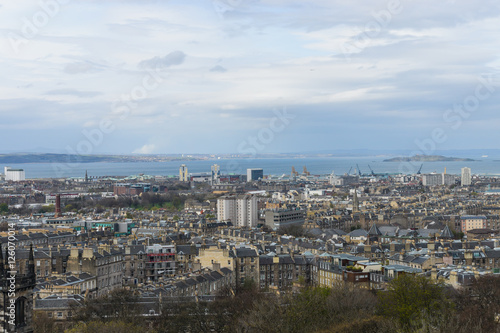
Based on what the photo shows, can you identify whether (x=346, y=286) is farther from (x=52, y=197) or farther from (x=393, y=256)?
(x=52, y=197)

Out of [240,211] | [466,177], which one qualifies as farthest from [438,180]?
[240,211]

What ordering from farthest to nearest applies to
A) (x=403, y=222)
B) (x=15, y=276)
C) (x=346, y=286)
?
1. (x=403, y=222)
2. (x=346, y=286)
3. (x=15, y=276)

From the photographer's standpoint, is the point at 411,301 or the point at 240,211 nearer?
the point at 411,301

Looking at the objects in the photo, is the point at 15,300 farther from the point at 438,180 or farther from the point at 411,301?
the point at 438,180

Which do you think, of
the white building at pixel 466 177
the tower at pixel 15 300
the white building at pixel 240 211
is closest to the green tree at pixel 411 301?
the tower at pixel 15 300

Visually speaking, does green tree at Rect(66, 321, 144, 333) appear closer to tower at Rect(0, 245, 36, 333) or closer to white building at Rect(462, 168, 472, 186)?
tower at Rect(0, 245, 36, 333)

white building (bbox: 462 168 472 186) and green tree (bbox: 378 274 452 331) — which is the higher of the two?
white building (bbox: 462 168 472 186)

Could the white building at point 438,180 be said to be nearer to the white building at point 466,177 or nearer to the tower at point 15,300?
the white building at point 466,177

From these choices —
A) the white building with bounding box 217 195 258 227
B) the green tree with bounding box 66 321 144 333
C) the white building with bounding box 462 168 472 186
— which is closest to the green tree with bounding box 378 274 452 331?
the green tree with bounding box 66 321 144 333

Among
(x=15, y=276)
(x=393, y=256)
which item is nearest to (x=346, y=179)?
(x=393, y=256)
